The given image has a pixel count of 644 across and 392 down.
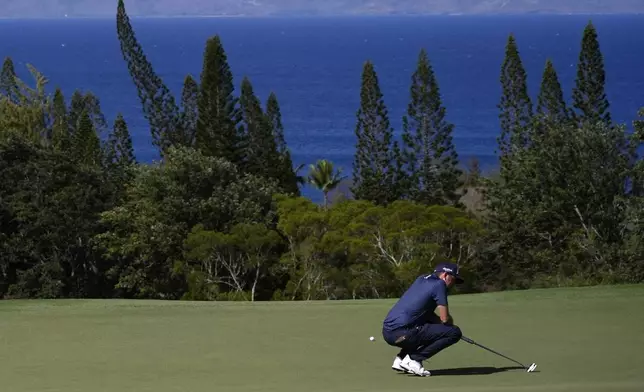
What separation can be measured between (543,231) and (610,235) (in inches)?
161

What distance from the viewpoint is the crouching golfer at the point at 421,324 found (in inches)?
375

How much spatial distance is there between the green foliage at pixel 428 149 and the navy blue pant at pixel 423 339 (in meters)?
56.7

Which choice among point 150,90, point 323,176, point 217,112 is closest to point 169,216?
point 217,112

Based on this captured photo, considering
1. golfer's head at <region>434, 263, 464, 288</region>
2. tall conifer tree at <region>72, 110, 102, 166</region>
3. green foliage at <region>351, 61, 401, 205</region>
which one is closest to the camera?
golfer's head at <region>434, 263, 464, 288</region>

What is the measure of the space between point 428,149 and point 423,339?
58.9 metres

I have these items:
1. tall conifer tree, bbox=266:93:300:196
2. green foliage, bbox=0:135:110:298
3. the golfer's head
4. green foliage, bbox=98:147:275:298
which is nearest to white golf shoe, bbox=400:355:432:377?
the golfer's head

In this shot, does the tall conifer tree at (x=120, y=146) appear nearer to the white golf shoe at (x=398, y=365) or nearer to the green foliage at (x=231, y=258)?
the green foliage at (x=231, y=258)

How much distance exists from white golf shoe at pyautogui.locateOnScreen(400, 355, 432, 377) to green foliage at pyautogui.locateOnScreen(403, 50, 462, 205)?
186 ft

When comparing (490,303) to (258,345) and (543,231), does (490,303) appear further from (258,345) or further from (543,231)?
(543,231)

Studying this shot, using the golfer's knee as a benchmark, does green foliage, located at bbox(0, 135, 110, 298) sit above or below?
below

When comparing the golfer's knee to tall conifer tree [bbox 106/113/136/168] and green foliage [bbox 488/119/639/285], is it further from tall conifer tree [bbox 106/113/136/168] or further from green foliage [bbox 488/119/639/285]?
tall conifer tree [bbox 106/113/136/168]

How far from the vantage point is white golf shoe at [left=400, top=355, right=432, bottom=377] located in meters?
9.62

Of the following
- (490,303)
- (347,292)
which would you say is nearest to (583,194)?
(347,292)

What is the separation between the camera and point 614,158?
46188 millimetres
